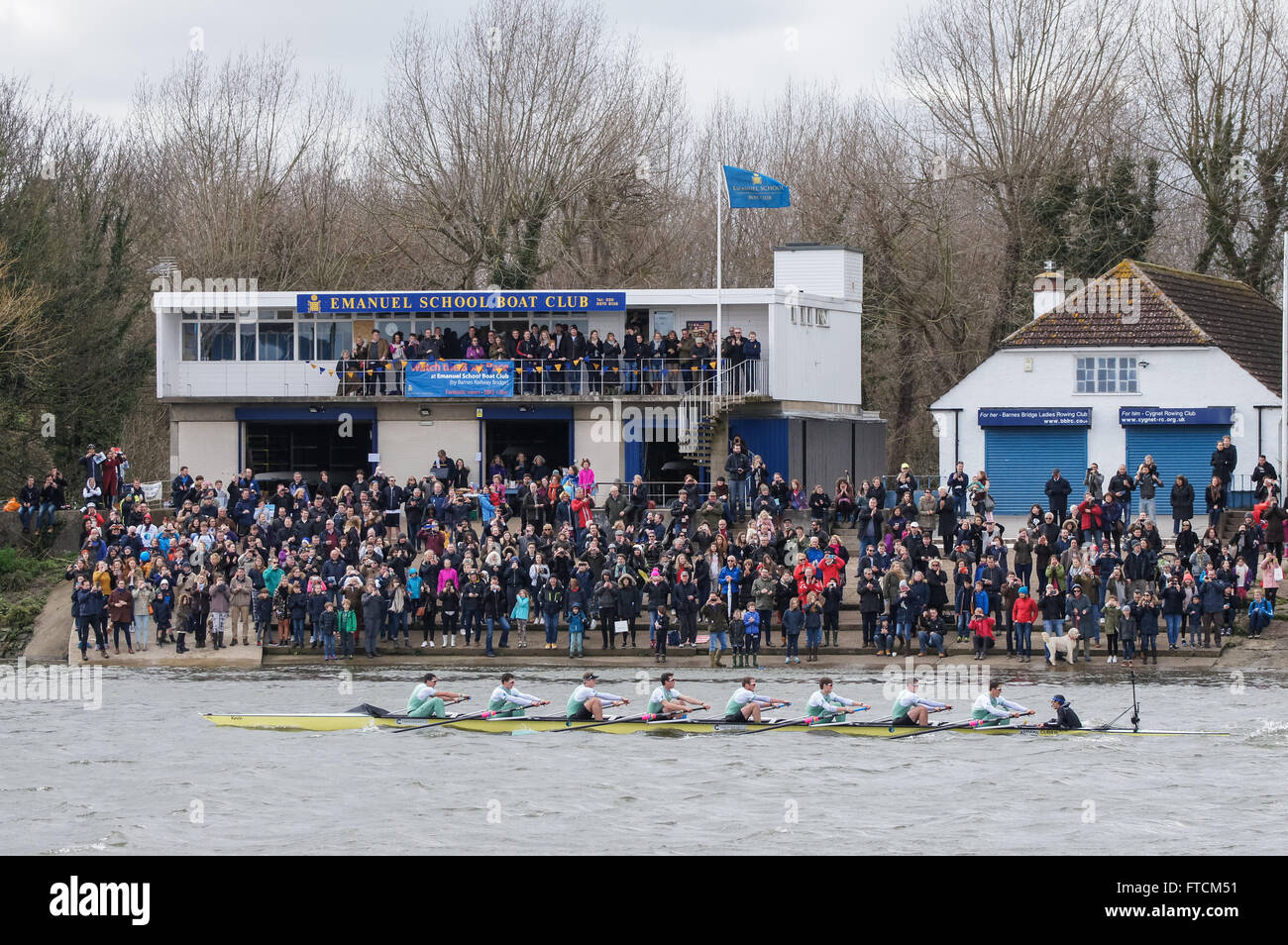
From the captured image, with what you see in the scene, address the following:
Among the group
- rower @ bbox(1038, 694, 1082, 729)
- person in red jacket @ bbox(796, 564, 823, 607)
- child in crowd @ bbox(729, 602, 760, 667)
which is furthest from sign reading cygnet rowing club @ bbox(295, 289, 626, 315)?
rower @ bbox(1038, 694, 1082, 729)

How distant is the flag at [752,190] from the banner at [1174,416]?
975cm

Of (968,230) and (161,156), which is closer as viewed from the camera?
(968,230)

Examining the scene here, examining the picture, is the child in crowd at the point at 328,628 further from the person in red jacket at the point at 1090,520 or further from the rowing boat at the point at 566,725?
the person in red jacket at the point at 1090,520

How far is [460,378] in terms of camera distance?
44344 mm

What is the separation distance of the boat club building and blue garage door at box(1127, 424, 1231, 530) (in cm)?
746

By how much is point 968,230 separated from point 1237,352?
16078 mm

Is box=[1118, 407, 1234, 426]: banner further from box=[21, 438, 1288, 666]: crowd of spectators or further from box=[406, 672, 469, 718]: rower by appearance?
box=[406, 672, 469, 718]: rower

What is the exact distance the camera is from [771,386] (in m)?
44.2

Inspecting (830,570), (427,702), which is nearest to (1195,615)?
(830,570)

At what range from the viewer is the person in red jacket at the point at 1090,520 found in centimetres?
3519

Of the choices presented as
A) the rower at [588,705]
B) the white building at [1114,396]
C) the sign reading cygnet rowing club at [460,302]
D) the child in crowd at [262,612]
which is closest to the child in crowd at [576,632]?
the rower at [588,705]

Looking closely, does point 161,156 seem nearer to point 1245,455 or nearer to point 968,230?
point 968,230
